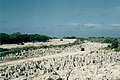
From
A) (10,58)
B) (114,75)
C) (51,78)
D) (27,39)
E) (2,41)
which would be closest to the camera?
(114,75)

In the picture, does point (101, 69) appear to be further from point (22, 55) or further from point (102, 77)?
point (22, 55)

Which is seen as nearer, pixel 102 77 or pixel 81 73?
pixel 102 77

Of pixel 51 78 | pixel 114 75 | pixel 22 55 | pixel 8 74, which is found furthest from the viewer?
pixel 22 55

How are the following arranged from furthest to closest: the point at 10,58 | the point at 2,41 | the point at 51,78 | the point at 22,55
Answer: the point at 2,41, the point at 22,55, the point at 10,58, the point at 51,78

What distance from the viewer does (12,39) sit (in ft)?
266

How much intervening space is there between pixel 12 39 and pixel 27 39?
961 centimetres

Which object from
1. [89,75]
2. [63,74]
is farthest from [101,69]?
[63,74]

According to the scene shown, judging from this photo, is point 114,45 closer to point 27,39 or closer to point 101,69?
point 27,39

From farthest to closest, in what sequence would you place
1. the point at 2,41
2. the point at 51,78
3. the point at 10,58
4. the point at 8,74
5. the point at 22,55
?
the point at 2,41, the point at 22,55, the point at 10,58, the point at 8,74, the point at 51,78

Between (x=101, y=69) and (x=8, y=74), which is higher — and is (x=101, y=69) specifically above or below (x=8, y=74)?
above

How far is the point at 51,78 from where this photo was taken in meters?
19.9

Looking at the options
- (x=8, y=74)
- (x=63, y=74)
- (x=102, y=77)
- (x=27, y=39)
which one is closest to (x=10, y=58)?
(x=8, y=74)

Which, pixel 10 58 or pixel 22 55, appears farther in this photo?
pixel 22 55

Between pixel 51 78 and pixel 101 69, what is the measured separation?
413 cm
